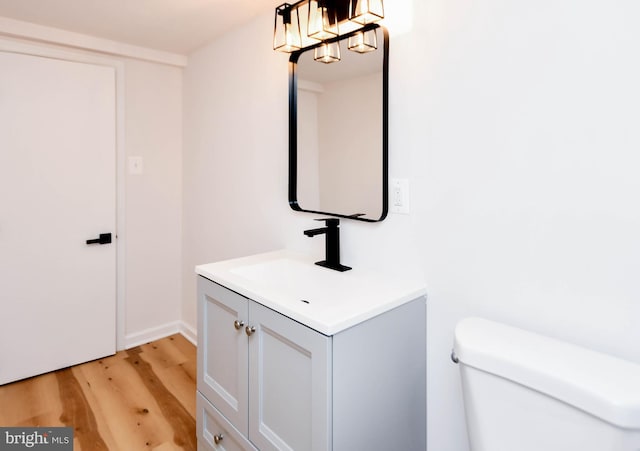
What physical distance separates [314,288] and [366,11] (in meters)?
1.01

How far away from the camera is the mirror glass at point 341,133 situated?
1.45m

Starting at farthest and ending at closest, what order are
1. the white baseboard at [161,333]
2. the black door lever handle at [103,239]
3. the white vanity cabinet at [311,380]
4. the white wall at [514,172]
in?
the white baseboard at [161,333] < the black door lever handle at [103,239] < the white vanity cabinet at [311,380] < the white wall at [514,172]

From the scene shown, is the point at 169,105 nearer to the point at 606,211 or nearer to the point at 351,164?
the point at 351,164

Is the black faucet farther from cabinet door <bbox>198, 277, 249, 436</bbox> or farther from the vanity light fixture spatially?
the vanity light fixture

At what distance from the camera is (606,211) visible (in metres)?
0.96

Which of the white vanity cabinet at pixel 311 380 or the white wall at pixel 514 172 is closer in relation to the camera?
the white wall at pixel 514 172

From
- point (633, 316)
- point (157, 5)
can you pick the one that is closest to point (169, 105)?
point (157, 5)

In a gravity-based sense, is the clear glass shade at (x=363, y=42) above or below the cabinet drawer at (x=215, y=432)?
above

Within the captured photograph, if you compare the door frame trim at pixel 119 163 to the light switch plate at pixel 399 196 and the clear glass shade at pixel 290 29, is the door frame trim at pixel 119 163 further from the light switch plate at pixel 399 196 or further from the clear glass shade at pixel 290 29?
the light switch plate at pixel 399 196

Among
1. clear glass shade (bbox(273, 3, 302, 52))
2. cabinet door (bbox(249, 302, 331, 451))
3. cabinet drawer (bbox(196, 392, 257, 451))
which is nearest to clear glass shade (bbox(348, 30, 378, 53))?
clear glass shade (bbox(273, 3, 302, 52))

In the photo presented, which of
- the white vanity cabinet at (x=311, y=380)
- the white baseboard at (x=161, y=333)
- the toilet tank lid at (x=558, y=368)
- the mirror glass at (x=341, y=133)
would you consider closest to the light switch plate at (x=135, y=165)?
the white baseboard at (x=161, y=333)

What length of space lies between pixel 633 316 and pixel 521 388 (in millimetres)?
338

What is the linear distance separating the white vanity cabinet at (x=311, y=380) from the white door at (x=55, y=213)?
1461 mm

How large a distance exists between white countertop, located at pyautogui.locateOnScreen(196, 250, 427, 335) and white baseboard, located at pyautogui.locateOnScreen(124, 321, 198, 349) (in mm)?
1346
